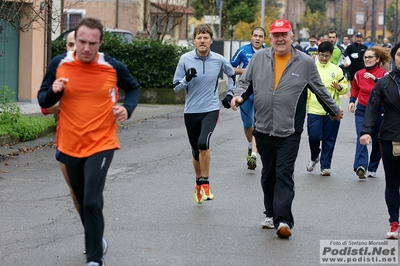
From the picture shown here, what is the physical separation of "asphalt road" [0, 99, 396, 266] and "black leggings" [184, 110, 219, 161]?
0.67 meters

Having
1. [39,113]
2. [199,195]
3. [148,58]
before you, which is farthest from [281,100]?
[148,58]

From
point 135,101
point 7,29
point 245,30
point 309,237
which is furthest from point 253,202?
point 245,30

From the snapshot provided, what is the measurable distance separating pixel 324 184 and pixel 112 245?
177 inches

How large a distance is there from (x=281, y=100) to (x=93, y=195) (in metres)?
2.47

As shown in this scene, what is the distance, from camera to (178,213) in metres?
9.07

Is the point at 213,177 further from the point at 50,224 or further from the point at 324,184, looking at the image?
the point at 50,224

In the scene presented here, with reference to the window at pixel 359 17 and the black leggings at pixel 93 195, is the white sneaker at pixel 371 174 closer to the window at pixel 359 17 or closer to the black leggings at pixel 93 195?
the black leggings at pixel 93 195

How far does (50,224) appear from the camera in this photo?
848 cm

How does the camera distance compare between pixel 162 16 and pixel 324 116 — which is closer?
pixel 324 116


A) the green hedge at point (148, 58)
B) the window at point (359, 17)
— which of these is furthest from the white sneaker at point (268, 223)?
the window at point (359, 17)

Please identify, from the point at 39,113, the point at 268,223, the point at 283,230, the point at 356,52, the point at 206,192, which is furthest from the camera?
the point at 356,52

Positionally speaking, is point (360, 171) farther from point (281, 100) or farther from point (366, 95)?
point (281, 100)

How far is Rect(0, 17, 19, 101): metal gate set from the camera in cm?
2134

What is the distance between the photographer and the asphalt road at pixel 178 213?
723 centimetres
